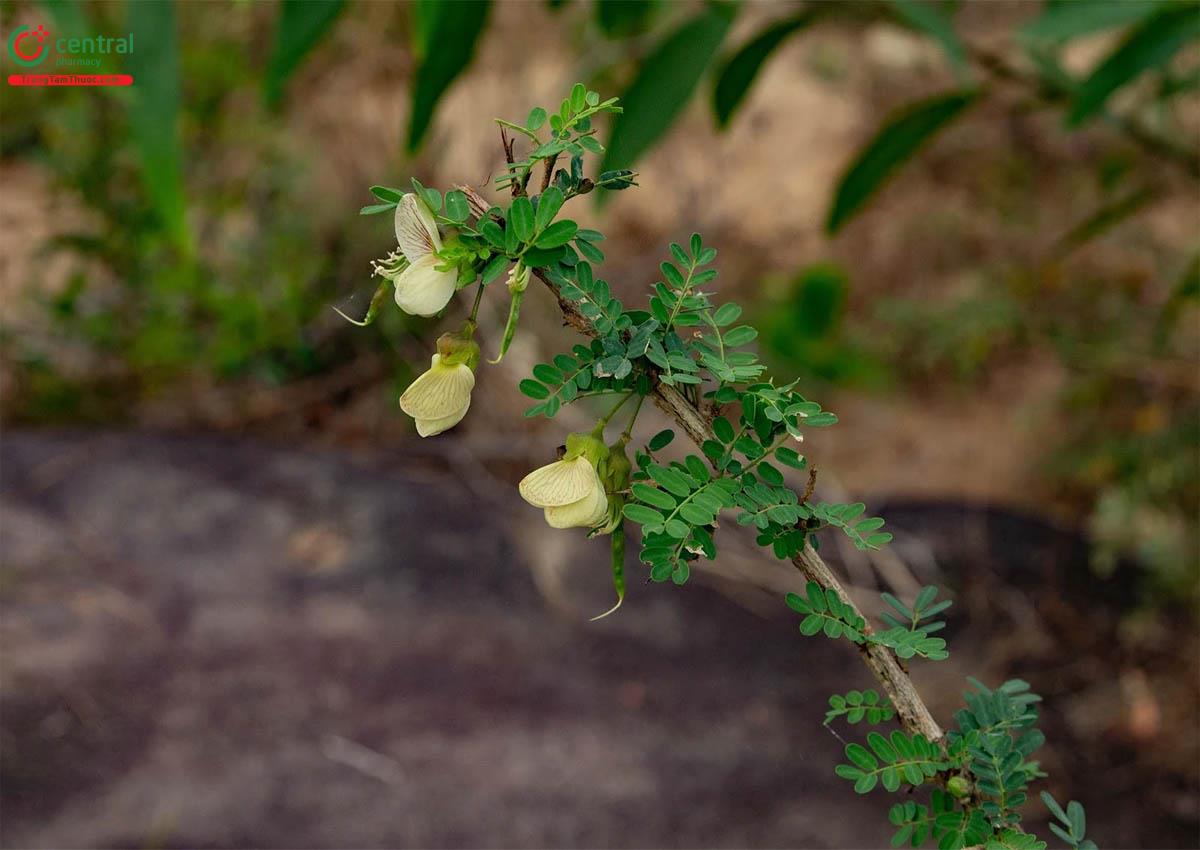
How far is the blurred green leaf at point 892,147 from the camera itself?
4.17 ft

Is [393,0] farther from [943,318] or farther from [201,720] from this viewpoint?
[201,720]

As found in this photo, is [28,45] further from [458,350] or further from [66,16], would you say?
[458,350]

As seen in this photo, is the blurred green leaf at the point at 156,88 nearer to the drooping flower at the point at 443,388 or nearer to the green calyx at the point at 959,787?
the drooping flower at the point at 443,388

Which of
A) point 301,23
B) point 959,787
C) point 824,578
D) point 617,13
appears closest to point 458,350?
point 824,578

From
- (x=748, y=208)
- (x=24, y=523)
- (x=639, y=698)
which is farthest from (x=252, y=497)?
(x=748, y=208)

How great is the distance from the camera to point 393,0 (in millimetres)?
2447

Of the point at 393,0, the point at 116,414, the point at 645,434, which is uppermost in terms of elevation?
the point at 393,0

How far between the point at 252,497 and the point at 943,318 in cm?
136

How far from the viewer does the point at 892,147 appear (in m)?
1.32

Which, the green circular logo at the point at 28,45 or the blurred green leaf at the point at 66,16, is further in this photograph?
the green circular logo at the point at 28,45

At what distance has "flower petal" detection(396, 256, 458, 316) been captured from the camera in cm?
47

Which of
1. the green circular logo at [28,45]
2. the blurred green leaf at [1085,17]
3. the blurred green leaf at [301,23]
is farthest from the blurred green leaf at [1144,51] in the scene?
the green circular logo at [28,45]

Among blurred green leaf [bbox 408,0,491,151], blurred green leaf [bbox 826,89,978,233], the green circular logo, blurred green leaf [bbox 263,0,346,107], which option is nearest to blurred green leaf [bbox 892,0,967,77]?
blurred green leaf [bbox 826,89,978,233]

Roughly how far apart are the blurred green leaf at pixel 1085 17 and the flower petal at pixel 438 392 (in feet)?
2.95
